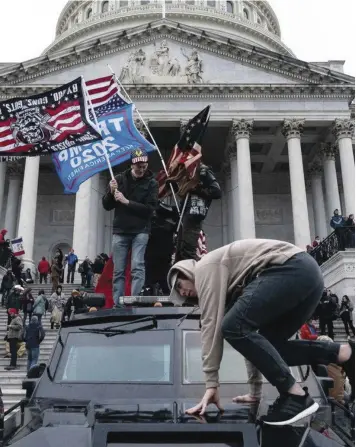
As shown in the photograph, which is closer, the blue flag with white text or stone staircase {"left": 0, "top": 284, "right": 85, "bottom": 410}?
the blue flag with white text

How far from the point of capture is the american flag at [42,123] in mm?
10969

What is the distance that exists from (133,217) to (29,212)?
2428cm

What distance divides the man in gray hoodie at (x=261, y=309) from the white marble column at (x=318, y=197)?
33035 millimetres

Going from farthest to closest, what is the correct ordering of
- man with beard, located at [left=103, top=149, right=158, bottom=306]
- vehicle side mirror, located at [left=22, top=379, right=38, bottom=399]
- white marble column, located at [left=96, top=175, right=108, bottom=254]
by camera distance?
white marble column, located at [left=96, top=175, right=108, bottom=254]
man with beard, located at [left=103, top=149, right=158, bottom=306]
vehicle side mirror, located at [left=22, top=379, right=38, bottom=399]

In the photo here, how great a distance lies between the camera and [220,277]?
9.94 feet

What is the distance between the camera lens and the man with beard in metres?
7.07

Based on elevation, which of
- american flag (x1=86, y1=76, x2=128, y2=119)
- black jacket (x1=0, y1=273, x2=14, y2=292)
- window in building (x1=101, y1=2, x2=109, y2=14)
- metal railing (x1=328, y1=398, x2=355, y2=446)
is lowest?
metal railing (x1=328, y1=398, x2=355, y2=446)

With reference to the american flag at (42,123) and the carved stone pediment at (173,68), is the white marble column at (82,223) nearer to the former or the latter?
the carved stone pediment at (173,68)

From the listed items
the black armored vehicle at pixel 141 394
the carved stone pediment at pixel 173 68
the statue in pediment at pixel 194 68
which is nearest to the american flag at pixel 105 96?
the black armored vehicle at pixel 141 394

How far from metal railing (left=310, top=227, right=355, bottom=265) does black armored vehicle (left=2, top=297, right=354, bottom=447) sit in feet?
67.2

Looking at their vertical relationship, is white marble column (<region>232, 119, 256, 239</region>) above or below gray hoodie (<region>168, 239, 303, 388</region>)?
above

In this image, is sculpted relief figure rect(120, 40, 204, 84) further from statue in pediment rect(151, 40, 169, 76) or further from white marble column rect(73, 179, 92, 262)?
white marble column rect(73, 179, 92, 262)

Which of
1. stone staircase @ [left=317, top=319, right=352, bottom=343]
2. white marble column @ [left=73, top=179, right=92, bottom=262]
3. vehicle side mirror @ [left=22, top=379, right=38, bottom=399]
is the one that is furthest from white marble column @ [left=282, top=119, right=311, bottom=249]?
vehicle side mirror @ [left=22, top=379, right=38, bottom=399]

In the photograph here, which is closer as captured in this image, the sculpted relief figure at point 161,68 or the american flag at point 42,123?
the american flag at point 42,123
